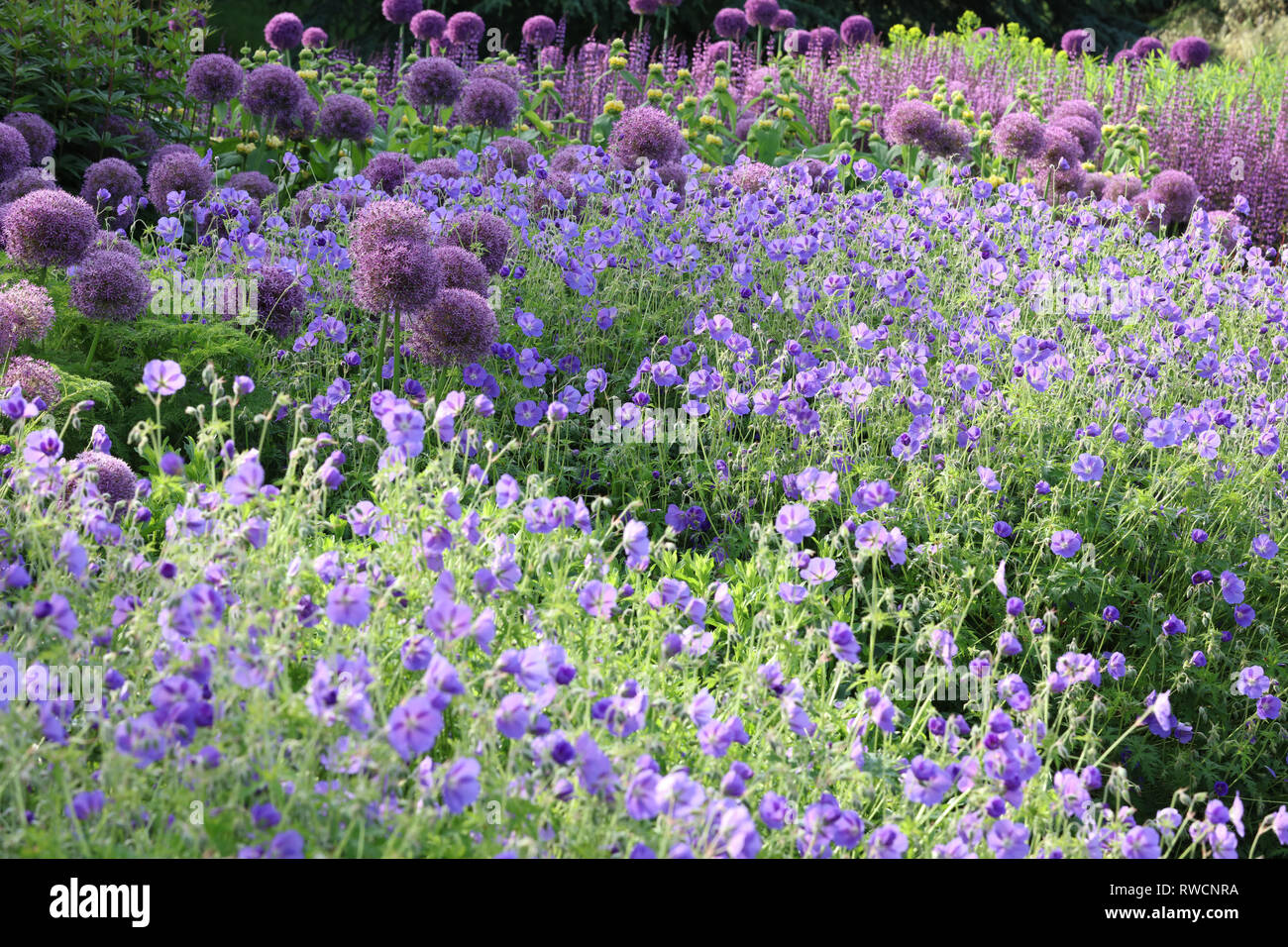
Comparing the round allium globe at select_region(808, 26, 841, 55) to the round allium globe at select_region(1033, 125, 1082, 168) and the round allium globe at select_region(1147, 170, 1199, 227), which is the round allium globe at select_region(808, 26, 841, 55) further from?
the round allium globe at select_region(1147, 170, 1199, 227)

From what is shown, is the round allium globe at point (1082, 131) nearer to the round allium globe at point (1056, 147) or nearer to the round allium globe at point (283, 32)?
the round allium globe at point (1056, 147)

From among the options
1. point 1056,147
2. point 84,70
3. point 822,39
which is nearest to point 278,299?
point 84,70

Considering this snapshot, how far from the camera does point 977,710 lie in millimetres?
2760

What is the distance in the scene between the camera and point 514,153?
5.68 metres

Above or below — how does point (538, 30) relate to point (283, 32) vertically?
above

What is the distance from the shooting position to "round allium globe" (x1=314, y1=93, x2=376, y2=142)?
570cm

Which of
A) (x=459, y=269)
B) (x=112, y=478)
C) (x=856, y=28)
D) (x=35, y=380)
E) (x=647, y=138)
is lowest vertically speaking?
(x=112, y=478)

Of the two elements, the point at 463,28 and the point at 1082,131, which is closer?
the point at 1082,131

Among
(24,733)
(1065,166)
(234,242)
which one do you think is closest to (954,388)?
(234,242)

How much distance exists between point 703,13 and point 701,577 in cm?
1237

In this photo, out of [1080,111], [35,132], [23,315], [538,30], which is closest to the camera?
[23,315]

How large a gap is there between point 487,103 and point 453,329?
262cm

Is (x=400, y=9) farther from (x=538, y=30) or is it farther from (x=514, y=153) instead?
(x=514, y=153)

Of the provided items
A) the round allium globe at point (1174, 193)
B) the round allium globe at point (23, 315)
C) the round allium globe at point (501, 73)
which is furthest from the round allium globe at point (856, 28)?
the round allium globe at point (23, 315)
